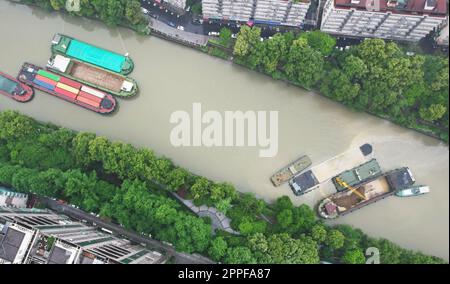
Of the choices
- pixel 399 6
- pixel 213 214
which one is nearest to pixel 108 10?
pixel 213 214

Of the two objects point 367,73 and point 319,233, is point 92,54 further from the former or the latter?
point 319,233

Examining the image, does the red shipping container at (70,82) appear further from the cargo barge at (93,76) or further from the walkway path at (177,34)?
the walkway path at (177,34)

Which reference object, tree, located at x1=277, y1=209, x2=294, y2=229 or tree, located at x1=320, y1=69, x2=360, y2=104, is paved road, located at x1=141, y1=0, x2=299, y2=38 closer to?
tree, located at x1=320, y1=69, x2=360, y2=104

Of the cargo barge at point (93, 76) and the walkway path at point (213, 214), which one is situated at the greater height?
the cargo barge at point (93, 76)

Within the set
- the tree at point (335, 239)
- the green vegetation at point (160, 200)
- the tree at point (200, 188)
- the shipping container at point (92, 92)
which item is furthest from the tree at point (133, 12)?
the tree at point (335, 239)
